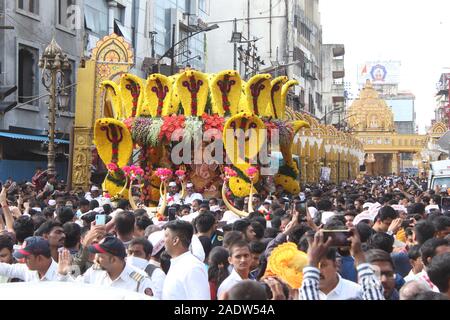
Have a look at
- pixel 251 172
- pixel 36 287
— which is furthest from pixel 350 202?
pixel 36 287

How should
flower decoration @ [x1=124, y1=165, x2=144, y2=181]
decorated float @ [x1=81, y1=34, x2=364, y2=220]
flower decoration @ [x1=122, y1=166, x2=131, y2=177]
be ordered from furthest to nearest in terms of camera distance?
1. decorated float @ [x1=81, y1=34, x2=364, y2=220]
2. flower decoration @ [x1=122, y1=166, x2=131, y2=177]
3. flower decoration @ [x1=124, y1=165, x2=144, y2=181]

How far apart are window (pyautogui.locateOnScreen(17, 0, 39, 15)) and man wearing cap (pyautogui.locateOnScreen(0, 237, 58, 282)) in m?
22.7

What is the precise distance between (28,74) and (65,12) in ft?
12.1

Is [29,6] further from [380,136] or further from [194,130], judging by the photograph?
[380,136]

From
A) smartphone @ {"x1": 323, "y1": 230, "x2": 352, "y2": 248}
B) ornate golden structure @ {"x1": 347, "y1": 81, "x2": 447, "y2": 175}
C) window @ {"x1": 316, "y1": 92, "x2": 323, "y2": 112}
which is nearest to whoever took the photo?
smartphone @ {"x1": 323, "y1": 230, "x2": 352, "y2": 248}

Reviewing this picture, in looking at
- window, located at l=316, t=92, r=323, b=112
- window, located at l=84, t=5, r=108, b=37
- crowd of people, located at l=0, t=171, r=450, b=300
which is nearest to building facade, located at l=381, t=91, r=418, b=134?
window, located at l=316, t=92, r=323, b=112

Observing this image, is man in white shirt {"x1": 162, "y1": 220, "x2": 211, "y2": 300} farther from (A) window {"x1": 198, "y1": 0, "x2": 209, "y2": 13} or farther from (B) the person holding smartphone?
(A) window {"x1": 198, "y1": 0, "x2": 209, "y2": 13}

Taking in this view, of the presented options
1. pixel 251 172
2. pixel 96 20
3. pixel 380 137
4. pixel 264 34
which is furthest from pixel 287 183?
pixel 380 137

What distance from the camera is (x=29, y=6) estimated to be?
29250 millimetres

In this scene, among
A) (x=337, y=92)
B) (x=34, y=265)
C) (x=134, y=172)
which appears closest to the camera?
(x=34, y=265)

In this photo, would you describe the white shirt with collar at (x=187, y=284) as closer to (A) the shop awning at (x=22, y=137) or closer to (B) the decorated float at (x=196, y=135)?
(B) the decorated float at (x=196, y=135)

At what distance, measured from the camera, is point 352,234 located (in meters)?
5.59

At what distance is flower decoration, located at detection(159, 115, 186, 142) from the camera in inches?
874
